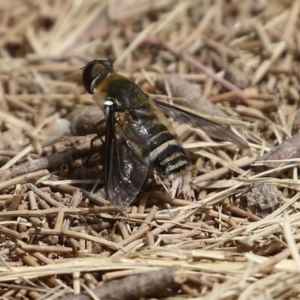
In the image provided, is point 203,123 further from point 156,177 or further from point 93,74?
point 93,74

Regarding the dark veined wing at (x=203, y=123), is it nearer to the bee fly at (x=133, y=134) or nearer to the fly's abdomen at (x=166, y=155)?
the bee fly at (x=133, y=134)

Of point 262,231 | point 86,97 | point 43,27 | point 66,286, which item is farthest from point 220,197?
point 43,27

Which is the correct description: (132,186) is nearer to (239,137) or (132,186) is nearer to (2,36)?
(239,137)

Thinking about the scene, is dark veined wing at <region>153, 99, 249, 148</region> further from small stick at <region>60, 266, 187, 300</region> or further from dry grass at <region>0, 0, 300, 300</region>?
small stick at <region>60, 266, 187, 300</region>

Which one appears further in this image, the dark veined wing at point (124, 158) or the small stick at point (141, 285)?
the dark veined wing at point (124, 158)

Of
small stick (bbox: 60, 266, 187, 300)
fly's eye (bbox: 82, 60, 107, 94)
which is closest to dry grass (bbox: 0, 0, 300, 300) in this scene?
small stick (bbox: 60, 266, 187, 300)

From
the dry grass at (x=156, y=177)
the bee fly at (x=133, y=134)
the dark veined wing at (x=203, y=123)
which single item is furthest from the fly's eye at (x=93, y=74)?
the dark veined wing at (x=203, y=123)
